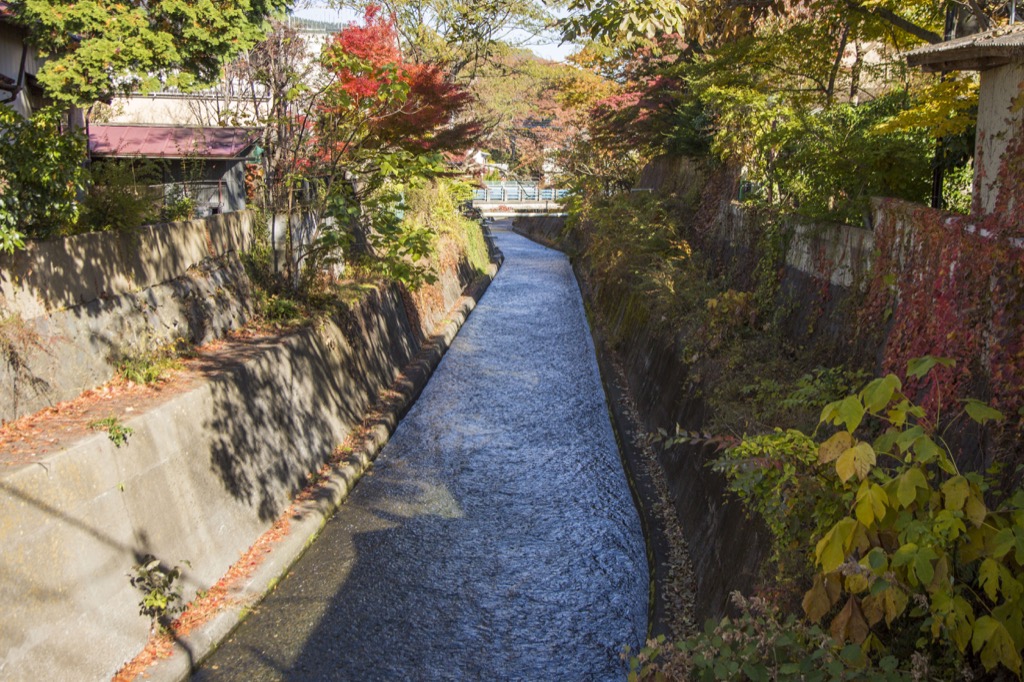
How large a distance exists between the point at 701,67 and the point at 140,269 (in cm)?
1372

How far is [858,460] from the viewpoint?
434 centimetres

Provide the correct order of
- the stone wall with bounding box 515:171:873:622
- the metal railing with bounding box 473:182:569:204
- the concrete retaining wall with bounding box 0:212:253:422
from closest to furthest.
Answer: the stone wall with bounding box 515:171:873:622 < the concrete retaining wall with bounding box 0:212:253:422 < the metal railing with bounding box 473:182:569:204

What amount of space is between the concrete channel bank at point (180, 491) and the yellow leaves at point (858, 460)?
5.72 meters

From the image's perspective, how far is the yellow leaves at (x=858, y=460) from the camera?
427 centimetres

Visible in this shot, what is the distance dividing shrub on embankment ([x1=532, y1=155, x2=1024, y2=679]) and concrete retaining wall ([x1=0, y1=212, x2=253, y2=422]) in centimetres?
615

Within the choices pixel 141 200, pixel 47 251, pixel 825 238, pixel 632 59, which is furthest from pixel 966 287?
pixel 632 59

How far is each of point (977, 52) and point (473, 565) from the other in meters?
7.24

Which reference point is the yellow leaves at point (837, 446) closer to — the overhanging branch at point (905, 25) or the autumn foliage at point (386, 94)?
the overhanging branch at point (905, 25)

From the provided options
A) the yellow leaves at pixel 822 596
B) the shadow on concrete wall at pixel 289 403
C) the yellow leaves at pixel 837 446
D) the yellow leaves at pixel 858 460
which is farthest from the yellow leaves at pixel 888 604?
the shadow on concrete wall at pixel 289 403

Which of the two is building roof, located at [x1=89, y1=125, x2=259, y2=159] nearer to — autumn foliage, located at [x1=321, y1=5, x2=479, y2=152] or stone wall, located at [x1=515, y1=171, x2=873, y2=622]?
autumn foliage, located at [x1=321, y1=5, x2=479, y2=152]

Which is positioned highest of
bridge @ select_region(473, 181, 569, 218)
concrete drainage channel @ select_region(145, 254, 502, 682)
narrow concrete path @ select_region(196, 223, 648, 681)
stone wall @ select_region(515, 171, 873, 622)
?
stone wall @ select_region(515, 171, 873, 622)

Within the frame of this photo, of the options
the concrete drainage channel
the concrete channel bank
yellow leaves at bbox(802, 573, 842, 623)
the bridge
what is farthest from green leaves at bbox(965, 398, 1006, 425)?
the bridge

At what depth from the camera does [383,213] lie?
16422mm

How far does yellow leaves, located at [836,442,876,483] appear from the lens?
427cm
